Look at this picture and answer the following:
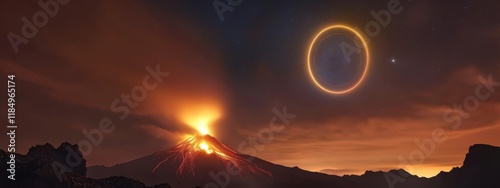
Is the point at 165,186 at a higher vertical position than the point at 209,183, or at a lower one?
lower

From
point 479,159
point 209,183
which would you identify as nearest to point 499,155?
point 479,159

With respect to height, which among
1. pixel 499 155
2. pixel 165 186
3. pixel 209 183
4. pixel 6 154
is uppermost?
pixel 209 183

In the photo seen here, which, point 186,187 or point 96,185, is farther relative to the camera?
point 186,187

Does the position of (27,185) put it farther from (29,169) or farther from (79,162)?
(79,162)

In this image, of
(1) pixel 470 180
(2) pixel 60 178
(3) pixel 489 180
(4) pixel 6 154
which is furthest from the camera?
(1) pixel 470 180

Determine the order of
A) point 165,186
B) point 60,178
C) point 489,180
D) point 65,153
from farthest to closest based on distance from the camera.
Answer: point 489,180
point 65,153
point 165,186
point 60,178

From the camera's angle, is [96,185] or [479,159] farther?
[479,159]

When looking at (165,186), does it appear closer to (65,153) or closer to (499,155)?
(65,153)

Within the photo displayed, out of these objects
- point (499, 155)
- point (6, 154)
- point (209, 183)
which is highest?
point (209, 183)

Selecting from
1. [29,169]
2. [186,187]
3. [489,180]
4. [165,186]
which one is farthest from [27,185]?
[489,180]
